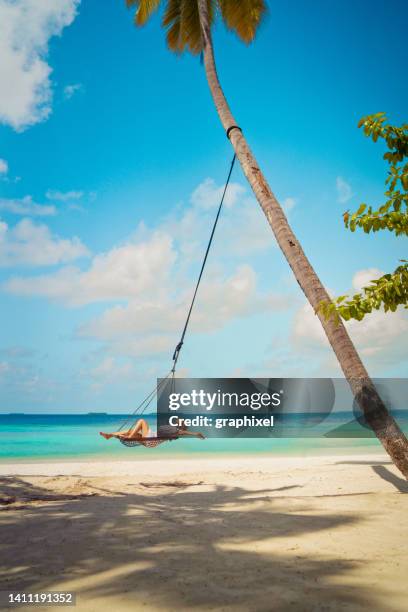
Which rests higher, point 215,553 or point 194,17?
point 194,17

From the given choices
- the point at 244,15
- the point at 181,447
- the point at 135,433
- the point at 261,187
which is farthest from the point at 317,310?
the point at 181,447

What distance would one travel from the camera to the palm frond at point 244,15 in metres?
7.67

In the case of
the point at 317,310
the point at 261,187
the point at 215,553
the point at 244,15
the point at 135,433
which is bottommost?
the point at 215,553

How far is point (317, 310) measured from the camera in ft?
10.4

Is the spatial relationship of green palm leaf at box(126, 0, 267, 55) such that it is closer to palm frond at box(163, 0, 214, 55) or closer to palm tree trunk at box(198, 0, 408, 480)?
palm frond at box(163, 0, 214, 55)

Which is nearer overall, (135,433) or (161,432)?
(161,432)

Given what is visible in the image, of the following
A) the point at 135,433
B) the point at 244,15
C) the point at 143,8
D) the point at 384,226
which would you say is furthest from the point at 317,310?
the point at 143,8

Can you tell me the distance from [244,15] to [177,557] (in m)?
8.51

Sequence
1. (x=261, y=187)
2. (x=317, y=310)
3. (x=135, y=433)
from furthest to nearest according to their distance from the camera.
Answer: (x=135, y=433) < (x=261, y=187) < (x=317, y=310)

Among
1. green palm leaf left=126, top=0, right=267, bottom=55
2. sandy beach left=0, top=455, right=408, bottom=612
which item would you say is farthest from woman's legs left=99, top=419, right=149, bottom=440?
green palm leaf left=126, top=0, right=267, bottom=55

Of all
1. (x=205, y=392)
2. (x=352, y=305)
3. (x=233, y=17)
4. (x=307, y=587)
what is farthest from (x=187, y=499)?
(x=205, y=392)

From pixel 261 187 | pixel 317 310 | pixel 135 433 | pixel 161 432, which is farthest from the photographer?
pixel 135 433

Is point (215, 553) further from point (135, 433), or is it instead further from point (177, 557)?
point (135, 433)

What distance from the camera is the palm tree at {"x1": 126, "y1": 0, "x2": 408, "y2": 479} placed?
3.95 m
